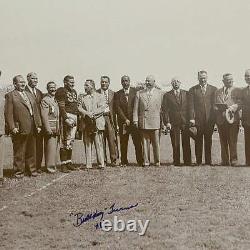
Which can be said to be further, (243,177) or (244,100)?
(244,100)

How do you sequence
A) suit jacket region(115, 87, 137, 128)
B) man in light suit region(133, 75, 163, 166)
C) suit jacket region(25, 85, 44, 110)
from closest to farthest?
suit jacket region(25, 85, 44, 110) → man in light suit region(133, 75, 163, 166) → suit jacket region(115, 87, 137, 128)

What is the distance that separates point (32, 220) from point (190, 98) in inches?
183

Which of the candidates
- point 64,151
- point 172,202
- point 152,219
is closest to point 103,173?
point 64,151

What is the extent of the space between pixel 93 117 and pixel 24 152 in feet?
4.74

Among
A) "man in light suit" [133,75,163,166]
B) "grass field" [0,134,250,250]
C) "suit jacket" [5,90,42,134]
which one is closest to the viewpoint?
"grass field" [0,134,250,250]

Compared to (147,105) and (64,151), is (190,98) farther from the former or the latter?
(64,151)

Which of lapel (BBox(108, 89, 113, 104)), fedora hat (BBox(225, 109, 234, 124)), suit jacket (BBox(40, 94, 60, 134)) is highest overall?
lapel (BBox(108, 89, 113, 104))

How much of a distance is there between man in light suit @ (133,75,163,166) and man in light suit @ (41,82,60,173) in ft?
5.24

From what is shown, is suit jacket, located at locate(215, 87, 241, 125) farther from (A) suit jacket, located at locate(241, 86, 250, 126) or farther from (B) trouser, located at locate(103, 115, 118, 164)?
(B) trouser, located at locate(103, 115, 118, 164)

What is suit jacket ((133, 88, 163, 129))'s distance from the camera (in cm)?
972

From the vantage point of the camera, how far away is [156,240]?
564cm
